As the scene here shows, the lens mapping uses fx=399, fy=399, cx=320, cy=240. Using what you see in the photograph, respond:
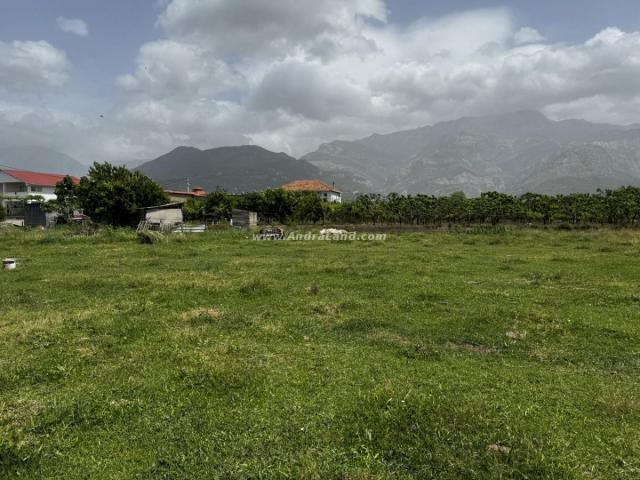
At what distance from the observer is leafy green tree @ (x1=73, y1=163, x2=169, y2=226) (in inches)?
1619

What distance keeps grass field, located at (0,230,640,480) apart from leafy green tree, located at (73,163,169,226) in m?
31.3

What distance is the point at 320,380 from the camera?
554 centimetres

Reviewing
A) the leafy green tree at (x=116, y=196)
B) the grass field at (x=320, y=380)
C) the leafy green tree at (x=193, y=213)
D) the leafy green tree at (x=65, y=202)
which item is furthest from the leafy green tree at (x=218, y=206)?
the grass field at (x=320, y=380)

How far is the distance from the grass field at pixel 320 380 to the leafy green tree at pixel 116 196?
31.3 metres

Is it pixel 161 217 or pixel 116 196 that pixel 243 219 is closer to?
pixel 161 217

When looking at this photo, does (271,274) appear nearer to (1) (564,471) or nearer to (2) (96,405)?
(2) (96,405)

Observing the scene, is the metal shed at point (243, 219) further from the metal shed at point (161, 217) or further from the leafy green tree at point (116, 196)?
the leafy green tree at point (116, 196)

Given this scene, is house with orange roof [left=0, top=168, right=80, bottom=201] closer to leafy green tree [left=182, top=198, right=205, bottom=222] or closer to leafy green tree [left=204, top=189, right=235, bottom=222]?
leafy green tree [left=182, top=198, right=205, bottom=222]

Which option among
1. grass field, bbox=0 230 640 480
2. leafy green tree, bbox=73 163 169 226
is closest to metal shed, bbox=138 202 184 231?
leafy green tree, bbox=73 163 169 226

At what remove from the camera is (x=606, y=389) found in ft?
17.2

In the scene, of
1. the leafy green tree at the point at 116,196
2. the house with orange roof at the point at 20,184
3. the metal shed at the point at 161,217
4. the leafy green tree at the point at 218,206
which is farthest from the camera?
the house with orange roof at the point at 20,184

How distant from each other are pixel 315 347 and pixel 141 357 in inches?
112

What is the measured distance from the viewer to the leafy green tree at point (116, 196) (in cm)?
4112

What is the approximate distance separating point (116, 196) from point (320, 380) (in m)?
41.6
